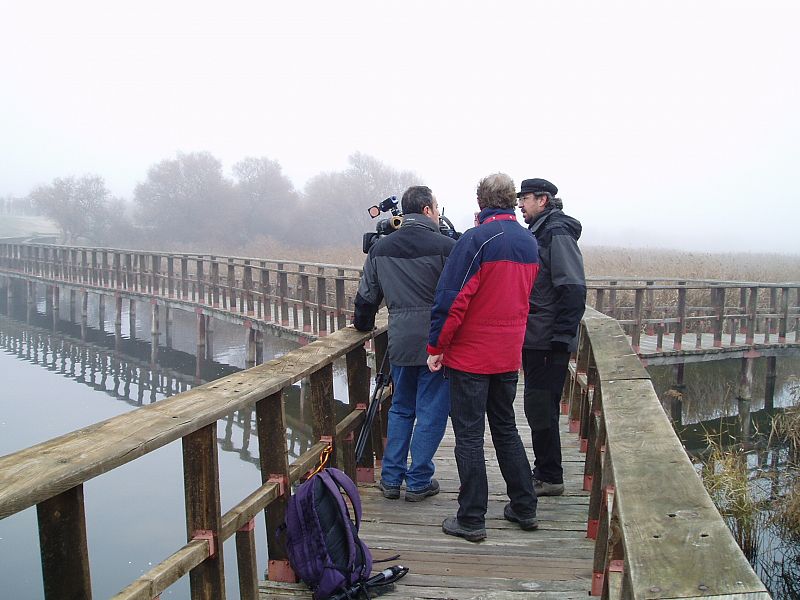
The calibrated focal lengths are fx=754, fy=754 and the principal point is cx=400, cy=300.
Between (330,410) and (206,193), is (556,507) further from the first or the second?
(206,193)

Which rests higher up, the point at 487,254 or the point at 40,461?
the point at 487,254

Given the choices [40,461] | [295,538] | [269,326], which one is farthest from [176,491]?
[40,461]

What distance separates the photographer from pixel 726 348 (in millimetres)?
12617

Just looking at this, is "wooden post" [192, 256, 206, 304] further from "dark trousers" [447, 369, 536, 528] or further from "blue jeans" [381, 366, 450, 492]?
"dark trousers" [447, 369, 536, 528]

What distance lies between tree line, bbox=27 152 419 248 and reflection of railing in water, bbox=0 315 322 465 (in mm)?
26679

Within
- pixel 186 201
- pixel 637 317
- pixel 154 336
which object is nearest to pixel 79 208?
pixel 186 201

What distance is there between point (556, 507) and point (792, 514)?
3752 millimetres

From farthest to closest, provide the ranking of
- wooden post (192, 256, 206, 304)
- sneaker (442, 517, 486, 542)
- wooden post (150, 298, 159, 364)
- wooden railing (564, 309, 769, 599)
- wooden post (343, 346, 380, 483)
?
wooden post (150, 298, 159, 364)
wooden post (192, 256, 206, 304)
wooden post (343, 346, 380, 483)
sneaker (442, 517, 486, 542)
wooden railing (564, 309, 769, 599)

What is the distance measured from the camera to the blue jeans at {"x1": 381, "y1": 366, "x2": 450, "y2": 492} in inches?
153

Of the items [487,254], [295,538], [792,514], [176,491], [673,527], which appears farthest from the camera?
[176,491]

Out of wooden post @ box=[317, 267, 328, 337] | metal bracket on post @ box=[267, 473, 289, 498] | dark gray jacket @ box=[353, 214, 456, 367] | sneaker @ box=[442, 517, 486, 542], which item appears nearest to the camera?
metal bracket on post @ box=[267, 473, 289, 498]

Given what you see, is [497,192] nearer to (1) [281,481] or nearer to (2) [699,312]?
(1) [281,481]

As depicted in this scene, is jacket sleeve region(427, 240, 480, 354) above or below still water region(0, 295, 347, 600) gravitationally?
above

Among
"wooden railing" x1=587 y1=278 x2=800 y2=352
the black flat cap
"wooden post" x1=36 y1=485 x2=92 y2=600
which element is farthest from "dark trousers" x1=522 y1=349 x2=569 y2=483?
"wooden railing" x1=587 y1=278 x2=800 y2=352
